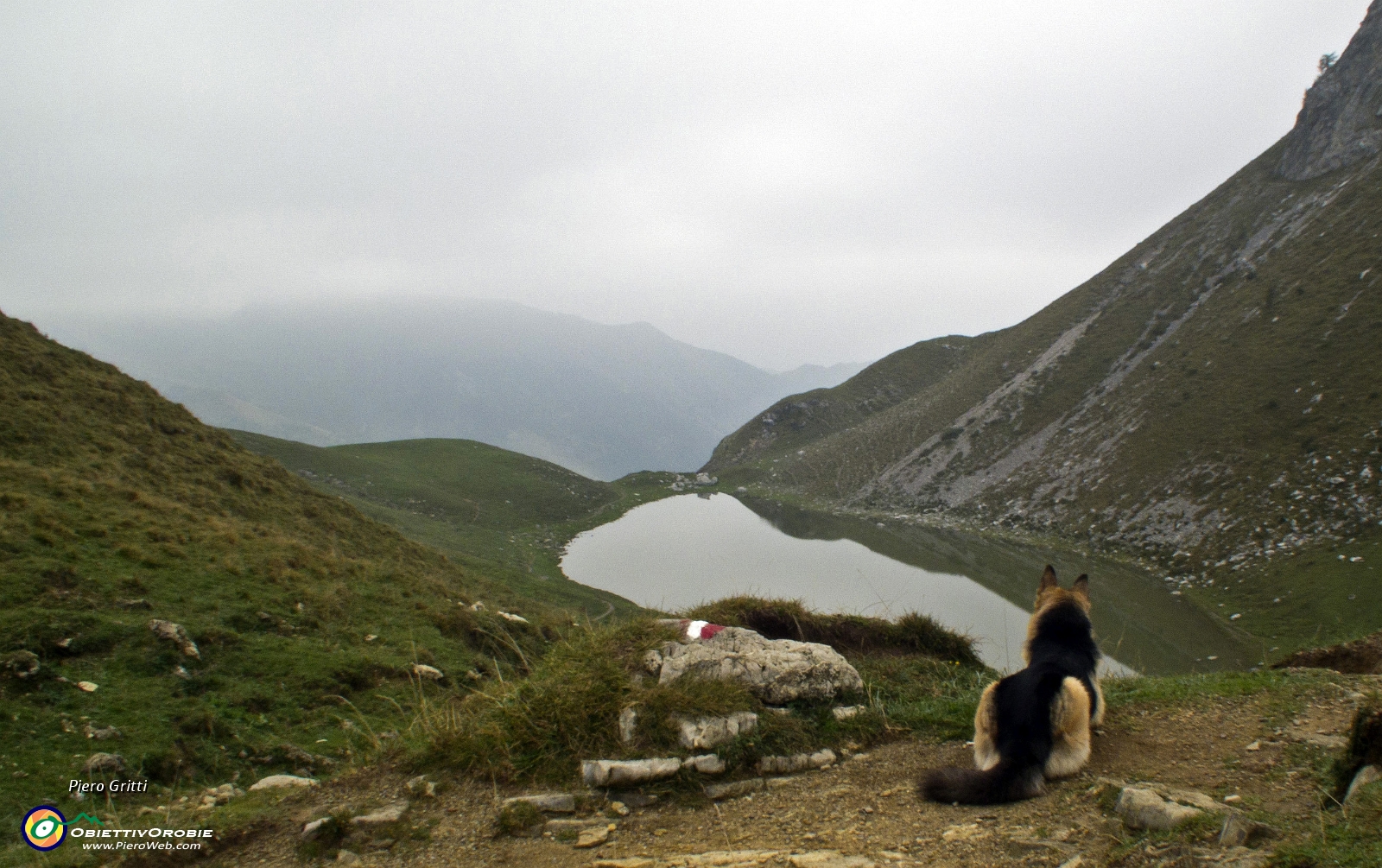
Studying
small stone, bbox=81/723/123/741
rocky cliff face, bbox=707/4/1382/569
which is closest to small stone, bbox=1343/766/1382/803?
small stone, bbox=81/723/123/741

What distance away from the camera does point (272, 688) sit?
30.9 ft

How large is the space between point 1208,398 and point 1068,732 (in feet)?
166

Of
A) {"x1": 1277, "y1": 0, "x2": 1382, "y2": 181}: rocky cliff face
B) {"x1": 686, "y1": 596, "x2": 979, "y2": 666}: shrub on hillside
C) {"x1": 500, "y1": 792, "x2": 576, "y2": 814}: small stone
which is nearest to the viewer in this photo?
{"x1": 500, "y1": 792, "x2": 576, "y2": 814}: small stone

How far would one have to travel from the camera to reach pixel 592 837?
4.36 meters

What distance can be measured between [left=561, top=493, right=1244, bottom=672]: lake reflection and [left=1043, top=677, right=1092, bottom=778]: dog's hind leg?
4.98 m

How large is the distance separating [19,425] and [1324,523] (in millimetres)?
47744


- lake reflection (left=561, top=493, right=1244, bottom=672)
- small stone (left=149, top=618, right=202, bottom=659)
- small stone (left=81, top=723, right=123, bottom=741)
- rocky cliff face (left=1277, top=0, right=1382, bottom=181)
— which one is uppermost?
rocky cliff face (left=1277, top=0, right=1382, bottom=181)

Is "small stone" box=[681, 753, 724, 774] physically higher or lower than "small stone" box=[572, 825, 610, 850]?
higher

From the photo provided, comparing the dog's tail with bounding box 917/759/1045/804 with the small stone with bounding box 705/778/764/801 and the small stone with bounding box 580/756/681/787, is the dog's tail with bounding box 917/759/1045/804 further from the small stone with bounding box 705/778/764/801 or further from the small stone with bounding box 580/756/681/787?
the small stone with bounding box 580/756/681/787

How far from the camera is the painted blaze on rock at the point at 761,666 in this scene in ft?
20.2

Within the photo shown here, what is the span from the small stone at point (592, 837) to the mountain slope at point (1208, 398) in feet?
95.8

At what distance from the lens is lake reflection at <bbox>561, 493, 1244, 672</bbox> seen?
23656 mm

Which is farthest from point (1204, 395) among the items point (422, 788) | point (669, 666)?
point (422, 788)

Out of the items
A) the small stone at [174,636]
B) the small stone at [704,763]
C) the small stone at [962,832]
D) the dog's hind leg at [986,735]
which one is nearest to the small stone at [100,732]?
the small stone at [174,636]
